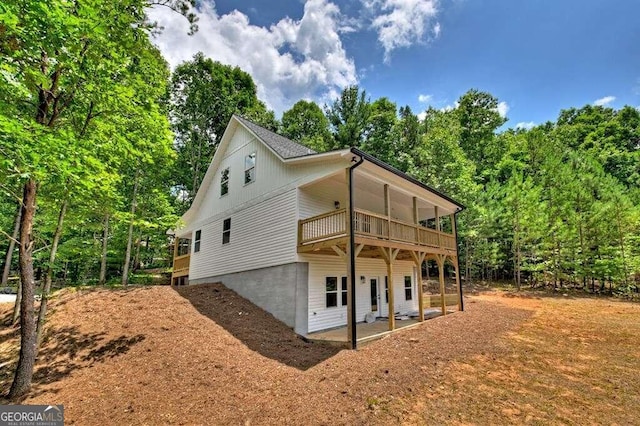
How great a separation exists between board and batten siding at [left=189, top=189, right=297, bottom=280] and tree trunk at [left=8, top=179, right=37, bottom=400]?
6887 mm

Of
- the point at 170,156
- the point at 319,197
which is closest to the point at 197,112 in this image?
the point at 170,156

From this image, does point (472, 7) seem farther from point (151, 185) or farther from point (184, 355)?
point (151, 185)

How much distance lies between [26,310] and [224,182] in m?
10.3

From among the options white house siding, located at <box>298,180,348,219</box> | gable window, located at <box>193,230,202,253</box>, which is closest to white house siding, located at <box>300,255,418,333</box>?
white house siding, located at <box>298,180,348,219</box>

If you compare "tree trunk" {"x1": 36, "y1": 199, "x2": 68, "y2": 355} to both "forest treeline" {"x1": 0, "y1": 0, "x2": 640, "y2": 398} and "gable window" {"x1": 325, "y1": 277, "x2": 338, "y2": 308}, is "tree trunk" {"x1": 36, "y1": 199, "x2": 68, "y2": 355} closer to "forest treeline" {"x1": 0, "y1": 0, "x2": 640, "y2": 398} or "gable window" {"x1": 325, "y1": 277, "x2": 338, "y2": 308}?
"forest treeline" {"x1": 0, "y1": 0, "x2": 640, "y2": 398}

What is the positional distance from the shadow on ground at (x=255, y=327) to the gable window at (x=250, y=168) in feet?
17.1

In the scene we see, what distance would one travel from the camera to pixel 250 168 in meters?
14.3

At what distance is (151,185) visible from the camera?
22.0 m

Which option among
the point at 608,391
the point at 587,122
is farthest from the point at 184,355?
the point at 587,122

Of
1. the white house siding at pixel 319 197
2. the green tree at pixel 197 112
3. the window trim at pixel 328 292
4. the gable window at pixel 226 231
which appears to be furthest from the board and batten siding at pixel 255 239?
the green tree at pixel 197 112

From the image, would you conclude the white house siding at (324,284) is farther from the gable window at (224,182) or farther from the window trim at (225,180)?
the gable window at (224,182)

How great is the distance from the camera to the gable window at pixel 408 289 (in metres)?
17.2
